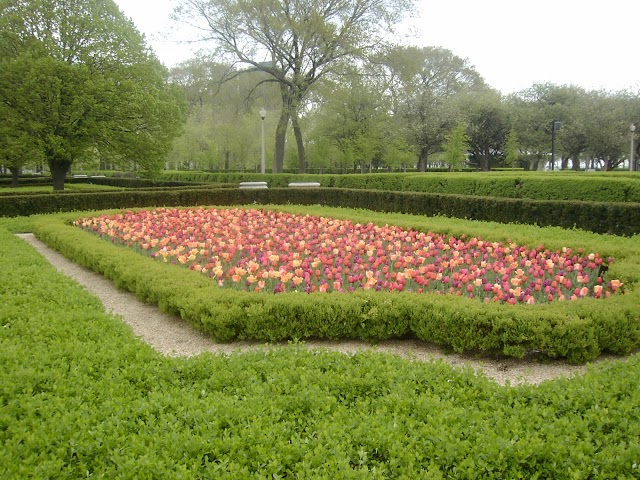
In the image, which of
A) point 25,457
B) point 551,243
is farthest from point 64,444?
point 551,243

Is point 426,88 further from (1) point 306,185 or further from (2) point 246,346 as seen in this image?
(2) point 246,346

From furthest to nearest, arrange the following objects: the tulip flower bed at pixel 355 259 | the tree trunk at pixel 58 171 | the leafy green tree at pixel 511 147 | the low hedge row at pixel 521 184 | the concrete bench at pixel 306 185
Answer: the leafy green tree at pixel 511 147
the concrete bench at pixel 306 185
the tree trunk at pixel 58 171
the low hedge row at pixel 521 184
the tulip flower bed at pixel 355 259

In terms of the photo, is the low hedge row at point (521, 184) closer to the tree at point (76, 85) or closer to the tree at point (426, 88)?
the tree at point (426, 88)

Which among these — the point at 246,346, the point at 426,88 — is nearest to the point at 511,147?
the point at 426,88

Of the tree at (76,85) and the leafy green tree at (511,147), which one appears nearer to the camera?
the tree at (76,85)

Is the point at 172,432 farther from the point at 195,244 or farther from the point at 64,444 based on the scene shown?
the point at 195,244

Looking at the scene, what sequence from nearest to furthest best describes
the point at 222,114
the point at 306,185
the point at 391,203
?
the point at 391,203
the point at 306,185
the point at 222,114

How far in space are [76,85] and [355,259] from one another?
51.2 ft

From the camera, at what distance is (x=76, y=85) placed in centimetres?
1908

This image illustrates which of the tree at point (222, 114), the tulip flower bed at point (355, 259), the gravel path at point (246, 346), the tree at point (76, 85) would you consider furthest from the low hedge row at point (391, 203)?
the tree at point (222, 114)

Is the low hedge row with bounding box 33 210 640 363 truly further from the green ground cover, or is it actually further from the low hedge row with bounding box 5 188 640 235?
the low hedge row with bounding box 5 188 640 235

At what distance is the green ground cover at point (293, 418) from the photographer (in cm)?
279

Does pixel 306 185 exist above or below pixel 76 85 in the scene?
below

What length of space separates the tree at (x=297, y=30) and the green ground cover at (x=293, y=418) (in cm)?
2366
